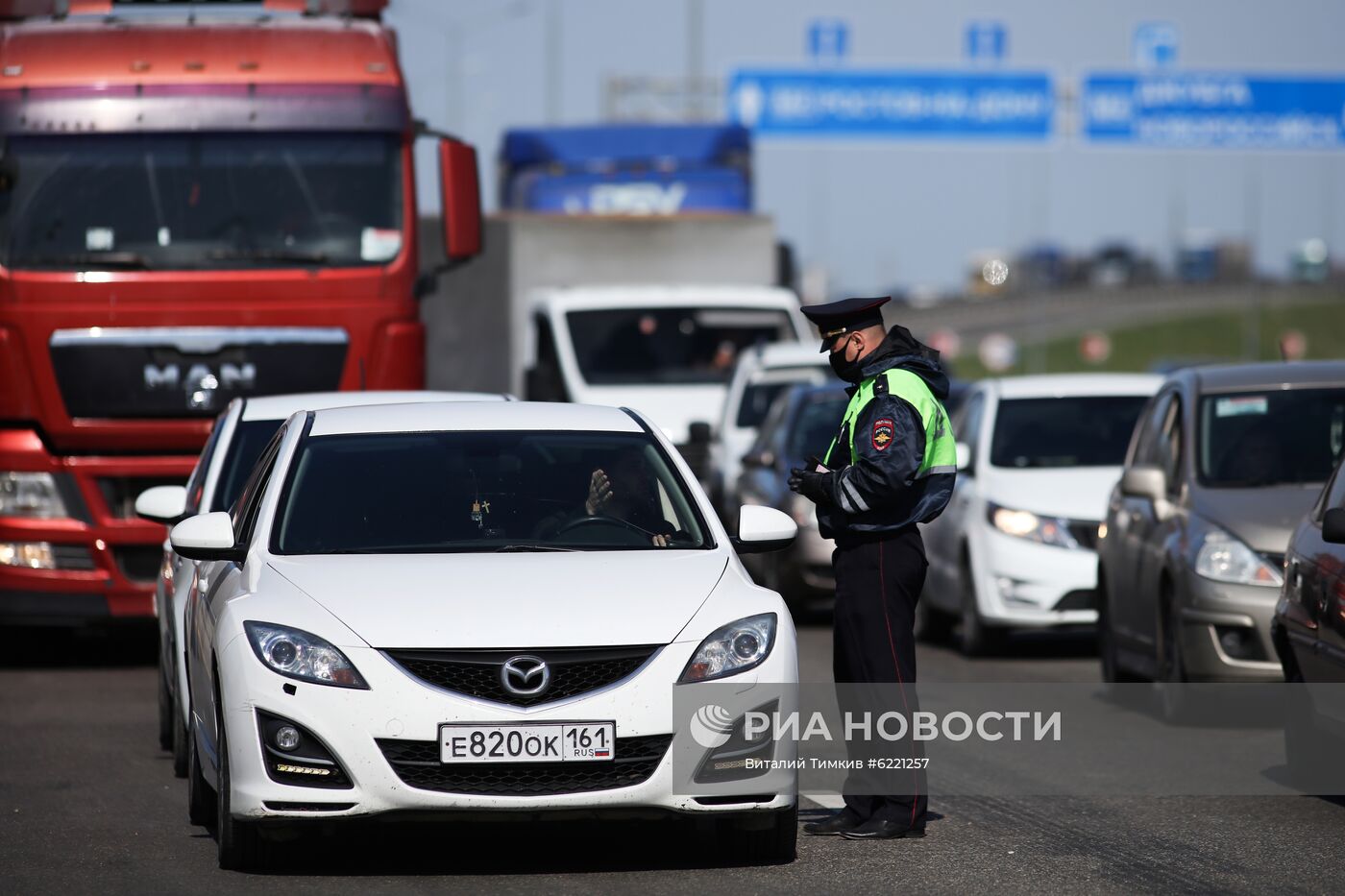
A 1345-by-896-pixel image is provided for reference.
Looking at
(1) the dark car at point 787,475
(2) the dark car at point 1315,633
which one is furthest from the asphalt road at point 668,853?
(1) the dark car at point 787,475

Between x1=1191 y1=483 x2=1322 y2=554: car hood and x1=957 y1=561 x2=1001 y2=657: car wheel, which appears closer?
x1=1191 y1=483 x2=1322 y2=554: car hood

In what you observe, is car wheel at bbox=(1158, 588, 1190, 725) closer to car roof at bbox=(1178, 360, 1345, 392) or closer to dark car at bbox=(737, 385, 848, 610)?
car roof at bbox=(1178, 360, 1345, 392)

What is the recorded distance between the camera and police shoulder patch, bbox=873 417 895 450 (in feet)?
26.2

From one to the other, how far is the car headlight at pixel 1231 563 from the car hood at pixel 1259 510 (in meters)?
0.05

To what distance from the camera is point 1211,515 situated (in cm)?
1145

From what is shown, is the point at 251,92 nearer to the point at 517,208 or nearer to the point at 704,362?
the point at 704,362

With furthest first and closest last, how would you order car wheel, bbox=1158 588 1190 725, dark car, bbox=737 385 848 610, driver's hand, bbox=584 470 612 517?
dark car, bbox=737 385 848 610
car wheel, bbox=1158 588 1190 725
driver's hand, bbox=584 470 612 517

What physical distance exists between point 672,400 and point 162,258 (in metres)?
7.58

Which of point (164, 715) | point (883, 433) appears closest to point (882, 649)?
point (883, 433)

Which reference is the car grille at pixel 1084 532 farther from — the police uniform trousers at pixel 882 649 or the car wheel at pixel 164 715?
the police uniform trousers at pixel 882 649

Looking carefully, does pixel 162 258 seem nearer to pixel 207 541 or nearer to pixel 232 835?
pixel 207 541

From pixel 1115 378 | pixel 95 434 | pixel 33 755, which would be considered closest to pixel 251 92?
pixel 95 434

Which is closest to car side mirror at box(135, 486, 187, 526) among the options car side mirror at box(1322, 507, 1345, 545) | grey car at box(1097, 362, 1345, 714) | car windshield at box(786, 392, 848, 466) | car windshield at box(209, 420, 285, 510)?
car windshield at box(209, 420, 285, 510)

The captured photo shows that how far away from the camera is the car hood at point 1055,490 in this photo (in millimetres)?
14914
